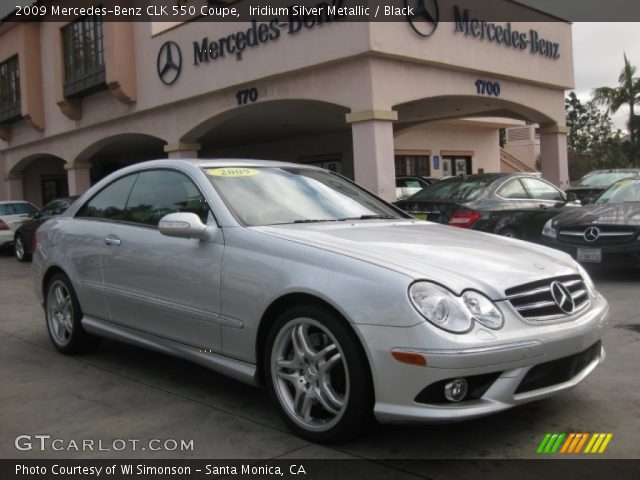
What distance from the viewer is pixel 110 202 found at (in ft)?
16.5

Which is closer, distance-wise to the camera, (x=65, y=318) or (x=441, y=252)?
(x=441, y=252)

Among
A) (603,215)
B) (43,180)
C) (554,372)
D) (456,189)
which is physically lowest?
(554,372)

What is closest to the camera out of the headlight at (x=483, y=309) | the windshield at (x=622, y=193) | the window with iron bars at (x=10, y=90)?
the headlight at (x=483, y=309)

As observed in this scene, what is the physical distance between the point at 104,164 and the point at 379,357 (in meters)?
25.5

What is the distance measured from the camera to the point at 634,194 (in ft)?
29.0

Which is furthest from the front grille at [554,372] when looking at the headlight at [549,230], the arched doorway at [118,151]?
the arched doorway at [118,151]

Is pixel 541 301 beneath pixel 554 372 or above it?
above

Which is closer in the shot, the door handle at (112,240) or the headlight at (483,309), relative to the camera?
the headlight at (483,309)

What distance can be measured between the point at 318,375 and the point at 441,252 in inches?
36.5

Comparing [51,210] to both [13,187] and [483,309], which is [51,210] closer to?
[13,187]

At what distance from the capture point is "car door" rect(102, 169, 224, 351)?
3809mm

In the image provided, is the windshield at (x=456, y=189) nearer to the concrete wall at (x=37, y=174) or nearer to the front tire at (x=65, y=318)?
the front tire at (x=65, y=318)

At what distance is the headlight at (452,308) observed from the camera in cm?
291

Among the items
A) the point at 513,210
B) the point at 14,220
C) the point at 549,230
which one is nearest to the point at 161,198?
the point at 549,230
